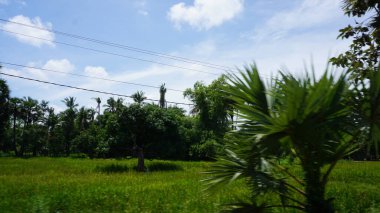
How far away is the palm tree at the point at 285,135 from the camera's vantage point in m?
4.38

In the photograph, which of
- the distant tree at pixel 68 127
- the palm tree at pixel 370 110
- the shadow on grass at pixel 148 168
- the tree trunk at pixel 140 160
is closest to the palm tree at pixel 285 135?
the palm tree at pixel 370 110

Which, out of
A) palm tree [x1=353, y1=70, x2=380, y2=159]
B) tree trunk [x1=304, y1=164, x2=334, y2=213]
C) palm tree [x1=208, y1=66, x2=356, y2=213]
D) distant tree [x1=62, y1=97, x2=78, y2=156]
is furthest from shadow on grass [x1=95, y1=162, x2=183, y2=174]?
distant tree [x1=62, y1=97, x2=78, y2=156]

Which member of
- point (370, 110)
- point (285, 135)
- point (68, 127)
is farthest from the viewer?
point (68, 127)

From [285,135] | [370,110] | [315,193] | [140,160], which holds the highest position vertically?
[370,110]

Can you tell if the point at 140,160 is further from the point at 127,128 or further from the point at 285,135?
the point at 285,135

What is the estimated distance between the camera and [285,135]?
4.58 meters

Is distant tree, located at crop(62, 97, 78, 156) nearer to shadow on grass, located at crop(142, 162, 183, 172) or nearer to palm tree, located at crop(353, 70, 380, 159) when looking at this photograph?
shadow on grass, located at crop(142, 162, 183, 172)

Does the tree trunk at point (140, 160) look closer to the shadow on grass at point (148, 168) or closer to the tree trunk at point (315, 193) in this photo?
the shadow on grass at point (148, 168)

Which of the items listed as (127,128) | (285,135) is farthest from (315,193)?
(127,128)

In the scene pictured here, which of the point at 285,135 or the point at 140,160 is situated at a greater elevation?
the point at 285,135

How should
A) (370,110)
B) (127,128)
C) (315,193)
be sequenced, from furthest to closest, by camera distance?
(127,128) < (315,193) < (370,110)

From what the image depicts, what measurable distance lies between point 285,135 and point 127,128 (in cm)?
1961

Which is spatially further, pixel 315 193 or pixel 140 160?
pixel 140 160

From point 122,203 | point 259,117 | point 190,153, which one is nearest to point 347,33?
point 259,117
